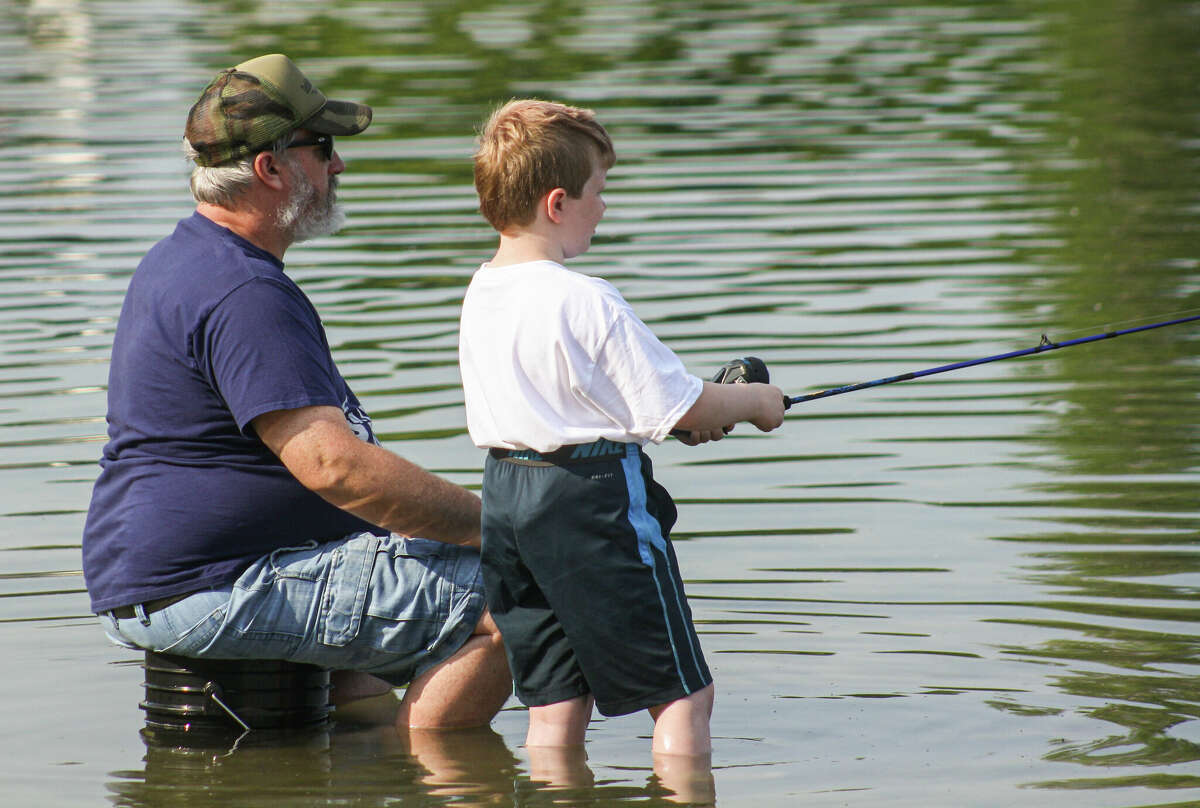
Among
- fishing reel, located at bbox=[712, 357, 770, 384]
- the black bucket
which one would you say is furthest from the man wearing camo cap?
fishing reel, located at bbox=[712, 357, 770, 384]

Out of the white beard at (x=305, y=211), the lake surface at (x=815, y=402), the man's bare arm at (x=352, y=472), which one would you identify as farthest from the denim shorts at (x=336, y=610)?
the white beard at (x=305, y=211)

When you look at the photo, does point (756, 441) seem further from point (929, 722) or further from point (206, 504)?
point (206, 504)

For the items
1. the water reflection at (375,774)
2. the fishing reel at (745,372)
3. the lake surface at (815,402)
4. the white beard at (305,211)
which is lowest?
the lake surface at (815,402)

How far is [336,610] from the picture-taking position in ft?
14.5

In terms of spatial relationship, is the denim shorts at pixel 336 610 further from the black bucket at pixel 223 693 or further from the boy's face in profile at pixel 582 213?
the boy's face in profile at pixel 582 213

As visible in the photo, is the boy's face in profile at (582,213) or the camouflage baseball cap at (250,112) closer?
the boy's face in profile at (582,213)

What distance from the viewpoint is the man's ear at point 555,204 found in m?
4.08

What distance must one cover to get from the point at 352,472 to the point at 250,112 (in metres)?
0.85

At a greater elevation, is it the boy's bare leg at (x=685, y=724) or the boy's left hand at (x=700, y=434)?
the boy's left hand at (x=700, y=434)

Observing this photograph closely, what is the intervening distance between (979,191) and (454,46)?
10789 mm

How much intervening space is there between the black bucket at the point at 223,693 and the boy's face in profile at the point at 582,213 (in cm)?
121

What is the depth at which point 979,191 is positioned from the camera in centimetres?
1243

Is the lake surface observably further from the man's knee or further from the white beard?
the white beard

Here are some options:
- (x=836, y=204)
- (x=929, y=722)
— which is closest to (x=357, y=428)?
(x=929, y=722)
